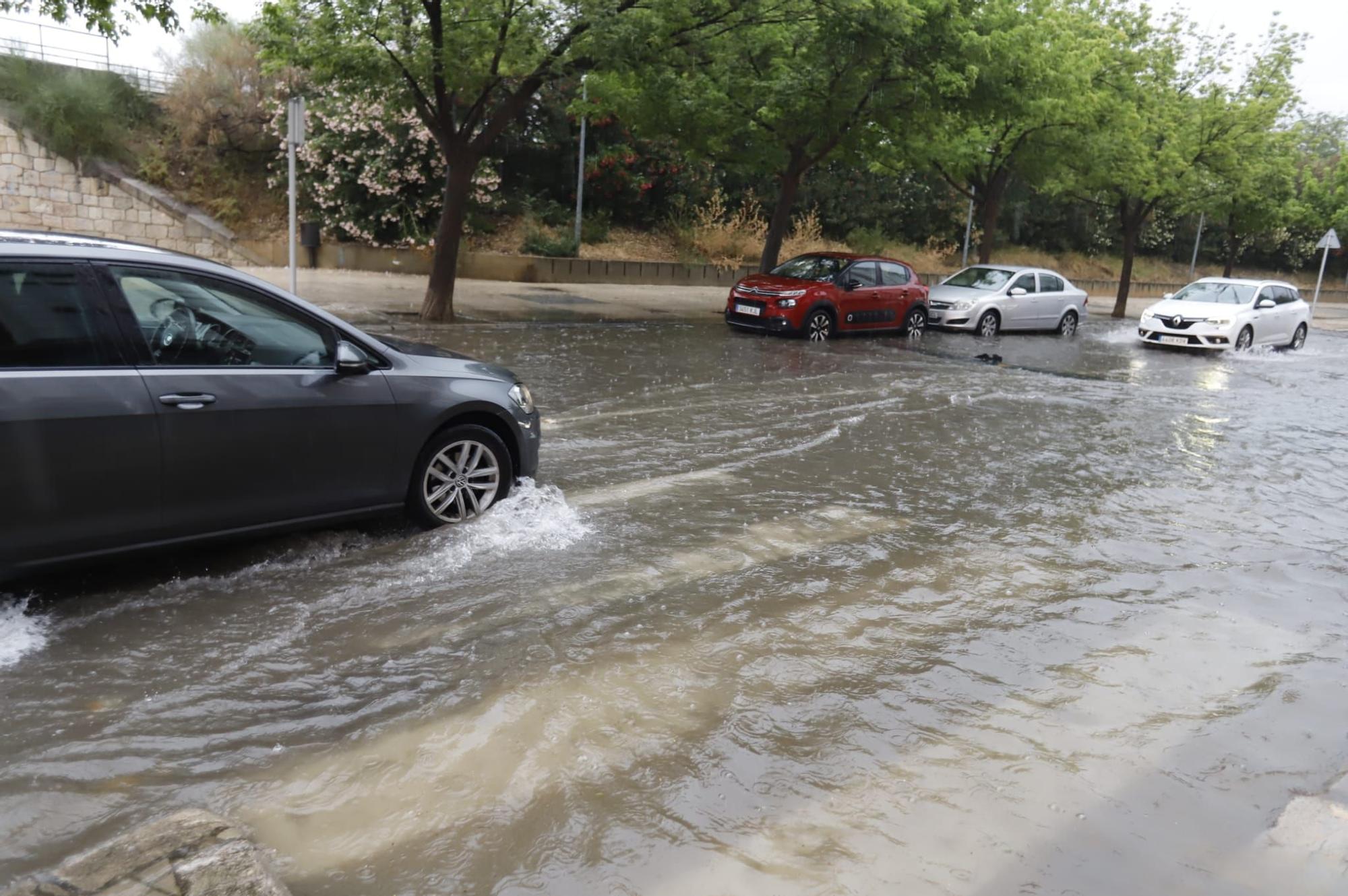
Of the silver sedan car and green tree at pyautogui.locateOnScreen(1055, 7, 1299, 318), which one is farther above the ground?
green tree at pyautogui.locateOnScreen(1055, 7, 1299, 318)

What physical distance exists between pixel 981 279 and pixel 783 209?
4.89m

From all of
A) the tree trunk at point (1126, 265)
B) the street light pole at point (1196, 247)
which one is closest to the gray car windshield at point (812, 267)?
the tree trunk at point (1126, 265)

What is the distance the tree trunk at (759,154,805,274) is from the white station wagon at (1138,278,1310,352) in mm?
7530

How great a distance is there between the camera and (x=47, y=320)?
4.47 metres

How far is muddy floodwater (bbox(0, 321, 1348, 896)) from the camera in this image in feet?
11.0

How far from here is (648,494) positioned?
737 centimetres

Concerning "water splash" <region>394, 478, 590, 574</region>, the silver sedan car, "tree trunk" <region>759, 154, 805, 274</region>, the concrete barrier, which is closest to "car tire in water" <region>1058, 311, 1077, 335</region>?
the silver sedan car

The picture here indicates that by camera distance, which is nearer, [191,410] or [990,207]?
[191,410]

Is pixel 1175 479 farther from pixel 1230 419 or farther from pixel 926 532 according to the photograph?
pixel 1230 419

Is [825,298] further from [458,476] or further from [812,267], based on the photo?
[458,476]

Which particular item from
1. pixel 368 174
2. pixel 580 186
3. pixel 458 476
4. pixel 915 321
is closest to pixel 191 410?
pixel 458 476

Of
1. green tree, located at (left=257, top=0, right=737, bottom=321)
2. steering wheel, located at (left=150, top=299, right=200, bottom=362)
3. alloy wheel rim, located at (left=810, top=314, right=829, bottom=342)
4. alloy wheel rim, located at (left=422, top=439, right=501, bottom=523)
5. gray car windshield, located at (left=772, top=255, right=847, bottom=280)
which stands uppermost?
green tree, located at (left=257, top=0, right=737, bottom=321)

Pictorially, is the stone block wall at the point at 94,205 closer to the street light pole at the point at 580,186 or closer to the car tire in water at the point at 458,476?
the street light pole at the point at 580,186

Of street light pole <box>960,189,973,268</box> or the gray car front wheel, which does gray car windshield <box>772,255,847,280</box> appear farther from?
street light pole <box>960,189,973,268</box>
